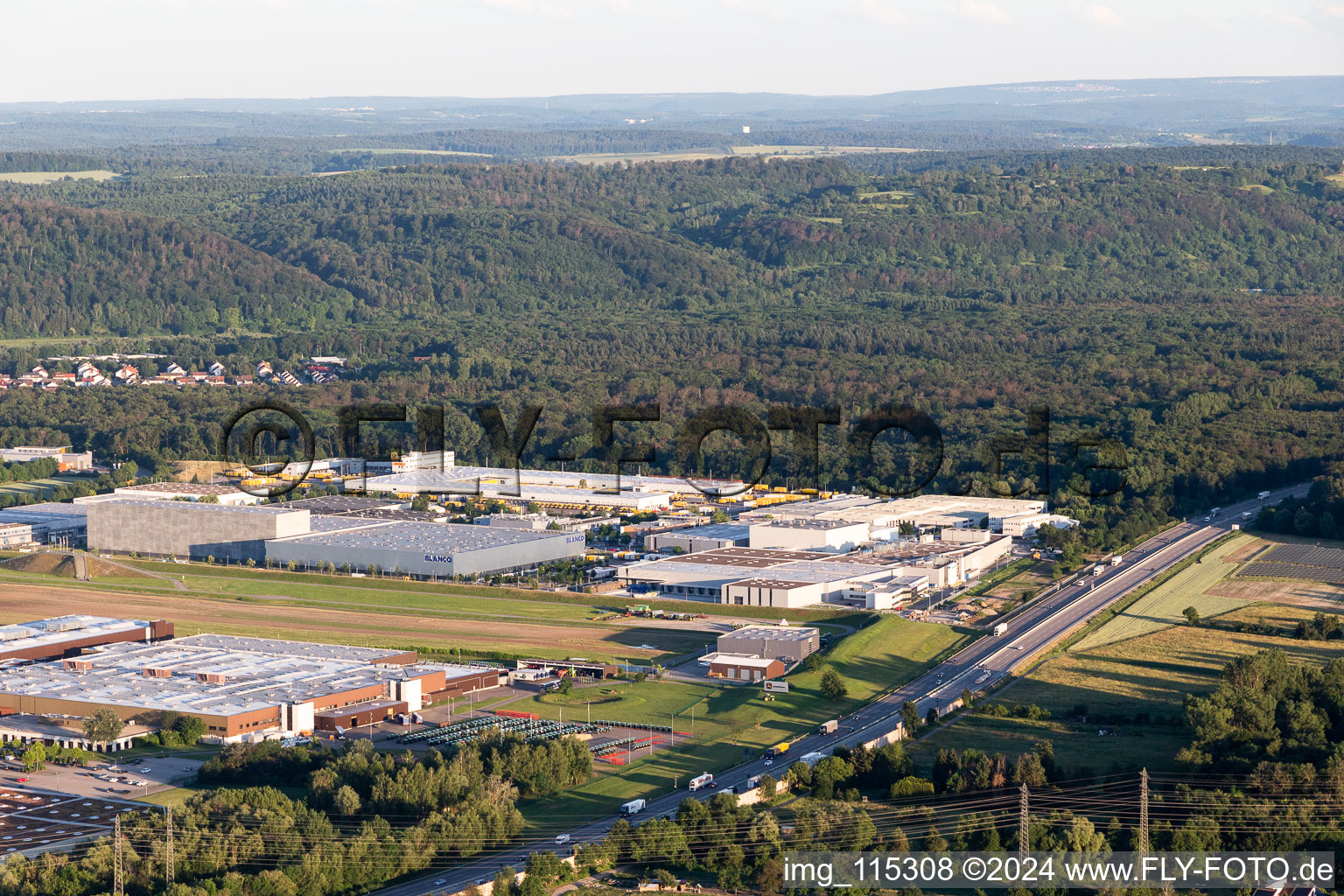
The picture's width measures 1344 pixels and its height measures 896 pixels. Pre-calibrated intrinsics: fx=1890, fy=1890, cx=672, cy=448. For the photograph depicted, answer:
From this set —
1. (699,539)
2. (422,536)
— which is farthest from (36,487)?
(699,539)

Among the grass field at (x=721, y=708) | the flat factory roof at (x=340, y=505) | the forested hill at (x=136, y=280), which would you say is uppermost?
the forested hill at (x=136, y=280)

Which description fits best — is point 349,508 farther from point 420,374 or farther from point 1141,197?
point 1141,197

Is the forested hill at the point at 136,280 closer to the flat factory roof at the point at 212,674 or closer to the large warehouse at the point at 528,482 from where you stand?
the large warehouse at the point at 528,482

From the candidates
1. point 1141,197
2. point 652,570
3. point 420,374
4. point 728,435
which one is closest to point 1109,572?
point 652,570

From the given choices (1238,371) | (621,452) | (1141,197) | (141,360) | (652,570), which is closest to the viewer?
(652,570)

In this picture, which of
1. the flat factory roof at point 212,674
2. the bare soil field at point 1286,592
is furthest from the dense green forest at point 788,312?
the flat factory roof at point 212,674
